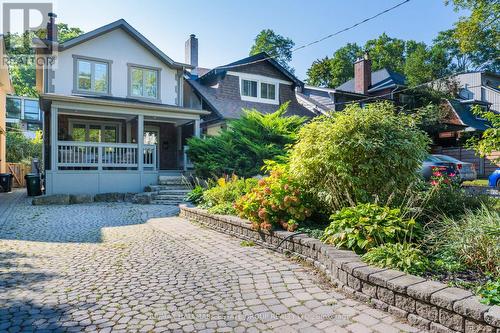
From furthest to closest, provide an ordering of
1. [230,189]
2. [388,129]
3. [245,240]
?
[230,189] < [245,240] < [388,129]

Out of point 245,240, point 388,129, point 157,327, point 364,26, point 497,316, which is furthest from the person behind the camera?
point 364,26

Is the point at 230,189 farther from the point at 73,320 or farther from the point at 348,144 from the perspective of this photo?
the point at 73,320

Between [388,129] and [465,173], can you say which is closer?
[388,129]

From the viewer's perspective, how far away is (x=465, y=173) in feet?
43.8

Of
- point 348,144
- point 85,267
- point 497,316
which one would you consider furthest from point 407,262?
point 85,267

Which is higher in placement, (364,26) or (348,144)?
(364,26)

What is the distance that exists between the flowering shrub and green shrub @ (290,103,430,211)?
236mm

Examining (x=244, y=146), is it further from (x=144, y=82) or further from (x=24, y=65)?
(x=24, y=65)

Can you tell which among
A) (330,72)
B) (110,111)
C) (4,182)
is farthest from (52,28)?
(330,72)

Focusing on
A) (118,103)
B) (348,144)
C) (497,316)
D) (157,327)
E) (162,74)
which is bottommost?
(157,327)

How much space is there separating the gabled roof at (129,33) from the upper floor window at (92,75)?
0.65 metres

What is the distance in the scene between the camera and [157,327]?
269cm

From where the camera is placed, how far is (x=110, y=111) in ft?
42.7

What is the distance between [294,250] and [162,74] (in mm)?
13327
